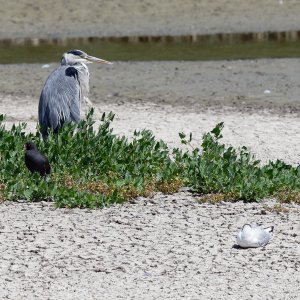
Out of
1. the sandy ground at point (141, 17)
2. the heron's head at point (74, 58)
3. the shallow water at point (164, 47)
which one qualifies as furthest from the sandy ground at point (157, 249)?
the sandy ground at point (141, 17)

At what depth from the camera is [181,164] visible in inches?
362

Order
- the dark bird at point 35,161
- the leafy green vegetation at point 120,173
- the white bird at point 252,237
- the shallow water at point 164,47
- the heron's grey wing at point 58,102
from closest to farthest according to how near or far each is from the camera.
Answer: the white bird at point 252,237
the leafy green vegetation at point 120,173
the dark bird at point 35,161
the heron's grey wing at point 58,102
the shallow water at point 164,47

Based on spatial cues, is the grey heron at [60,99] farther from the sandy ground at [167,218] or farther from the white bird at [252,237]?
the white bird at [252,237]

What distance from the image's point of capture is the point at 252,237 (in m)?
7.16

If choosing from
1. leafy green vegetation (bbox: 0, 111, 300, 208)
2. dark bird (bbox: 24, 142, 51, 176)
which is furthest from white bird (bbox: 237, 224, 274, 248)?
dark bird (bbox: 24, 142, 51, 176)

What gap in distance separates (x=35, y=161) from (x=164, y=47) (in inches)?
421

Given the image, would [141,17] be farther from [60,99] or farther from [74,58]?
[60,99]

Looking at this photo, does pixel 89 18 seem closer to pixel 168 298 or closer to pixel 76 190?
pixel 76 190

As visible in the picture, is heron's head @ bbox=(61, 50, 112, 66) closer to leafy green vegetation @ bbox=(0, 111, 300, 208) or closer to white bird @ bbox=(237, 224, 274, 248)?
leafy green vegetation @ bbox=(0, 111, 300, 208)

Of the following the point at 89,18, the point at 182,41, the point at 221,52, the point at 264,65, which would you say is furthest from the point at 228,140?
the point at 89,18

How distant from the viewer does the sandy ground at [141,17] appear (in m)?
20.6

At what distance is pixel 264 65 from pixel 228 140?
5608mm

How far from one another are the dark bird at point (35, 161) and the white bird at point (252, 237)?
2.02 metres

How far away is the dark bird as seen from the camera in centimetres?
858
